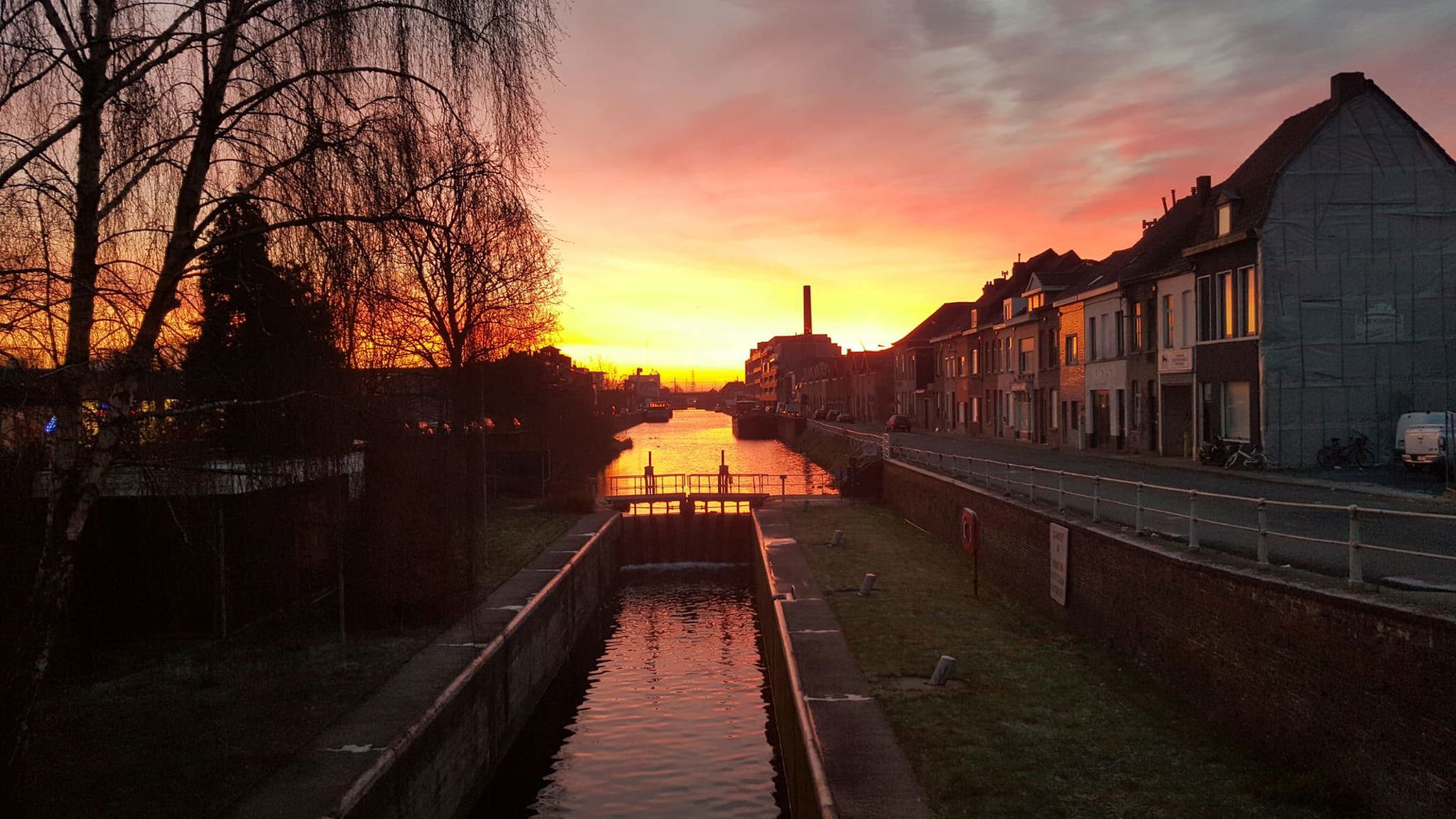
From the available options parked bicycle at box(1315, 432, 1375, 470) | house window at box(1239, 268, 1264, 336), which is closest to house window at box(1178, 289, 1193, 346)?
house window at box(1239, 268, 1264, 336)

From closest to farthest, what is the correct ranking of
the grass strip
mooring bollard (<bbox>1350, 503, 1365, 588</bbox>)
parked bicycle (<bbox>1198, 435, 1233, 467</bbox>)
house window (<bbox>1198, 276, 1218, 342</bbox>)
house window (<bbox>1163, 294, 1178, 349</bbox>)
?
mooring bollard (<bbox>1350, 503, 1365, 588</bbox>) < the grass strip < parked bicycle (<bbox>1198, 435, 1233, 467</bbox>) < house window (<bbox>1198, 276, 1218, 342</bbox>) < house window (<bbox>1163, 294, 1178, 349</bbox>)

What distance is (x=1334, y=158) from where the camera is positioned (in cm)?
2806

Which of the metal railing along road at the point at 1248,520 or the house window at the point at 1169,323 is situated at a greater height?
the house window at the point at 1169,323

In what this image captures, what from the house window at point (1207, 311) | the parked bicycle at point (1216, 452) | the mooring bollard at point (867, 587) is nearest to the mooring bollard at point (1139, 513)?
the mooring bollard at point (867, 587)

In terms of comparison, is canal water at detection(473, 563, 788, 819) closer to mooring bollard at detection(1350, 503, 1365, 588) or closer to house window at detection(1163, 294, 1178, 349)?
mooring bollard at detection(1350, 503, 1365, 588)

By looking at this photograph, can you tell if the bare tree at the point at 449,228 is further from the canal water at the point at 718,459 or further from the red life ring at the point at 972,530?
the canal water at the point at 718,459

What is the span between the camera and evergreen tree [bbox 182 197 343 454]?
737 centimetres

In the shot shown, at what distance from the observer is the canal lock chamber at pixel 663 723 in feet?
46.7

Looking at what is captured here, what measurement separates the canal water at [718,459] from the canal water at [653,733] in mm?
20000

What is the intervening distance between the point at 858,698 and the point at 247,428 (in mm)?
7746

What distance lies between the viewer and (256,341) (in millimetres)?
7605

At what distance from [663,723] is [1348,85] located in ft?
83.9

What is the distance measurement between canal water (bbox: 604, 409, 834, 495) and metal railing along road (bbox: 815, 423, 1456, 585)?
79.4 feet

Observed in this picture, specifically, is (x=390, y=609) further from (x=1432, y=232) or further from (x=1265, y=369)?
(x=1432, y=232)
